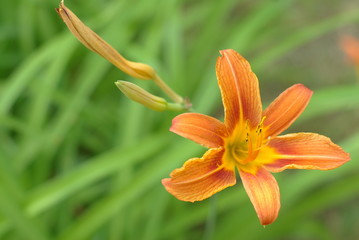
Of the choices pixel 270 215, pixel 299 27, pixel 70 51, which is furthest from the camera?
pixel 299 27

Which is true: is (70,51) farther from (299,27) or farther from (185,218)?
(299,27)

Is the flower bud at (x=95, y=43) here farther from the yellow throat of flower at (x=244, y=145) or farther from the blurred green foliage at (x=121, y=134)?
the blurred green foliage at (x=121, y=134)

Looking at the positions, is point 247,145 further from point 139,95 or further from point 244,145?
point 139,95

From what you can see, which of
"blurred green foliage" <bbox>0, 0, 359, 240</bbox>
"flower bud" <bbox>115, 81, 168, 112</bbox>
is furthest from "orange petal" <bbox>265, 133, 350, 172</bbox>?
"blurred green foliage" <bbox>0, 0, 359, 240</bbox>

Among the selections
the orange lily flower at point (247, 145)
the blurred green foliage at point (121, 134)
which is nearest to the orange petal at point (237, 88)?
the orange lily flower at point (247, 145)

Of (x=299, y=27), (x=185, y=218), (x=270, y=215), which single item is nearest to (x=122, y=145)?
(x=185, y=218)

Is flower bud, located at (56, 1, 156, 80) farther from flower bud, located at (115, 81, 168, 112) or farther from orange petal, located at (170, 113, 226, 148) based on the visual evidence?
orange petal, located at (170, 113, 226, 148)
